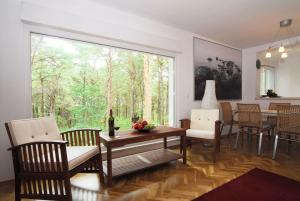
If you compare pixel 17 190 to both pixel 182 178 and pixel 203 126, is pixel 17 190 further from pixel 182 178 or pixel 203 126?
pixel 203 126

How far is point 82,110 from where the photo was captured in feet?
9.31

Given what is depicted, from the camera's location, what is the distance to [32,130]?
75.8 inches

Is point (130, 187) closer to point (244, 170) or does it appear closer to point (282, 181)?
point (244, 170)

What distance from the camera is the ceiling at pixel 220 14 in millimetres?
2705

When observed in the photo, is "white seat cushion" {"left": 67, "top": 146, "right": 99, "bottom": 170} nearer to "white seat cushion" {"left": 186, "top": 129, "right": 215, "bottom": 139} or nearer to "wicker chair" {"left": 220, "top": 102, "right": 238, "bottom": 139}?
"white seat cushion" {"left": 186, "top": 129, "right": 215, "bottom": 139}

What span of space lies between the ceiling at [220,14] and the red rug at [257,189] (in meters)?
2.50

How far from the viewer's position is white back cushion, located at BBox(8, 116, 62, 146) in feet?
5.67

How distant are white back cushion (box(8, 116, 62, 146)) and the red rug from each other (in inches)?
69.5

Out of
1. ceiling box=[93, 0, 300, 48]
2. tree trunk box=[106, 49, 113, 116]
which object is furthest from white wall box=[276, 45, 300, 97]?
tree trunk box=[106, 49, 113, 116]

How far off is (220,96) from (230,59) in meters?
1.07

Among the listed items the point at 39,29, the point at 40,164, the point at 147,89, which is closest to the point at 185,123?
the point at 147,89

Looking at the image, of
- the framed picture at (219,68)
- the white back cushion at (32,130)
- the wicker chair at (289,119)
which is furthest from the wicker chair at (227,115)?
the white back cushion at (32,130)

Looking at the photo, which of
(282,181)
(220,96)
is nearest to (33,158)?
(282,181)

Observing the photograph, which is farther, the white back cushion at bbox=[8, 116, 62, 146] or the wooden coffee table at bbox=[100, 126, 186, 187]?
the wooden coffee table at bbox=[100, 126, 186, 187]
